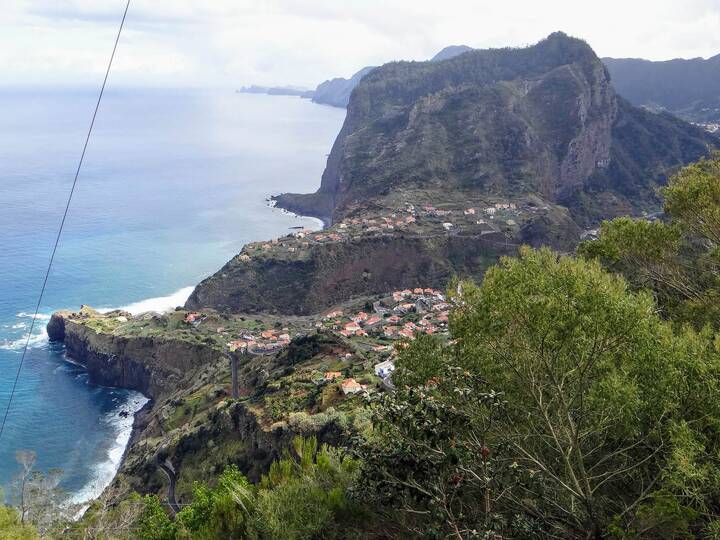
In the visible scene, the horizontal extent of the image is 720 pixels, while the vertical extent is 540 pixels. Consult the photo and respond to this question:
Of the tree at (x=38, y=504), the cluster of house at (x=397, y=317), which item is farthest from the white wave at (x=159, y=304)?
the tree at (x=38, y=504)

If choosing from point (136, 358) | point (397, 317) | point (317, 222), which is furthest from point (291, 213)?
point (136, 358)

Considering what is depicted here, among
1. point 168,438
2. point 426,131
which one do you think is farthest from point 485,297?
point 426,131

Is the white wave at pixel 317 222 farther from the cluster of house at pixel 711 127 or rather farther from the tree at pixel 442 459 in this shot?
the tree at pixel 442 459

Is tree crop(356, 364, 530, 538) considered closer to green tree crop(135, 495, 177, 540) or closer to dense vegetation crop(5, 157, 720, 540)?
dense vegetation crop(5, 157, 720, 540)

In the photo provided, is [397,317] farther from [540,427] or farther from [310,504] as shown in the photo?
[540,427]

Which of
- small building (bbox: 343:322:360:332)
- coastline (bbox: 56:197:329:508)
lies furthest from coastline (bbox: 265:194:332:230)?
small building (bbox: 343:322:360:332)
